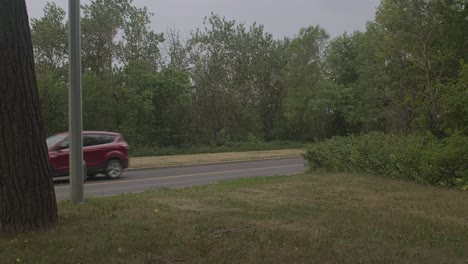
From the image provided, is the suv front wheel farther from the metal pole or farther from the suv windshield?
the metal pole

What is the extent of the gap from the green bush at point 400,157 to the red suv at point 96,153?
22.3ft

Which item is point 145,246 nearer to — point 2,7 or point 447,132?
point 2,7

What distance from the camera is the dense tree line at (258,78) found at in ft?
55.6

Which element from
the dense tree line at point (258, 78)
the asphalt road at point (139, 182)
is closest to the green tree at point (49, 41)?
the dense tree line at point (258, 78)

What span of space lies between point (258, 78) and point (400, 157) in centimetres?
3012

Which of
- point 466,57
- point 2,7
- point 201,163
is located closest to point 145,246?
point 2,7

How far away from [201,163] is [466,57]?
44.9ft

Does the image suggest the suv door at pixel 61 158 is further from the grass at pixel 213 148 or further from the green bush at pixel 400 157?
the grass at pixel 213 148

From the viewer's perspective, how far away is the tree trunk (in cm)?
573

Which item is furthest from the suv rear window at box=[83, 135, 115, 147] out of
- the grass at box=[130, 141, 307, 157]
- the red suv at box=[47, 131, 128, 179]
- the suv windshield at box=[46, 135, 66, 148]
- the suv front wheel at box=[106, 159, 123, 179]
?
the grass at box=[130, 141, 307, 157]

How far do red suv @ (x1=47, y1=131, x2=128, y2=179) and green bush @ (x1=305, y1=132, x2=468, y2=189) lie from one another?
6.81 meters

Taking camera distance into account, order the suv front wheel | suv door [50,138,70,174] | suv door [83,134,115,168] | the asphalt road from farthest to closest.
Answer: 1. the suv front wheel
2. suv door [83,134,115,168]
3. suv door [50,138,70,174]
4. the asphalt road

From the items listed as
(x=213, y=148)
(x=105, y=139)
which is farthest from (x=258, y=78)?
(x=105, y=139)

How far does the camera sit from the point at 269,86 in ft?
142
